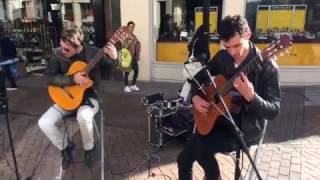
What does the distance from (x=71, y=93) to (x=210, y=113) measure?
1645 mm

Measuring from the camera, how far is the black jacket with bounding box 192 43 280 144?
8.50 feet

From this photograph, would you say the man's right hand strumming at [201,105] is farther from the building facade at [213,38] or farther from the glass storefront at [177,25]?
the glass storefront at [177,25]

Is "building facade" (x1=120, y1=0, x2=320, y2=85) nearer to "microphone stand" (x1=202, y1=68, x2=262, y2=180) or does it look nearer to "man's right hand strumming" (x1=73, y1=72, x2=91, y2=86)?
"man's right hand strumming" (x1=73, y1=72, x2=91, y2=86)

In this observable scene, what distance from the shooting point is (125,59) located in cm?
694

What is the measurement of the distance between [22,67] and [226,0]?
5.18 metres

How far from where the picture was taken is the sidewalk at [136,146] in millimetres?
3818

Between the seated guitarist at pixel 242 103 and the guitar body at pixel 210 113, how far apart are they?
4 centimetres

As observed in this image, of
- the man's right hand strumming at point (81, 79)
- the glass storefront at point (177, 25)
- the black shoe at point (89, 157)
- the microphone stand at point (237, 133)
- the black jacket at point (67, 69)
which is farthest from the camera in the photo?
the glass storefront at point (177, 25)

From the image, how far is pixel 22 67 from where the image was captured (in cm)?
882

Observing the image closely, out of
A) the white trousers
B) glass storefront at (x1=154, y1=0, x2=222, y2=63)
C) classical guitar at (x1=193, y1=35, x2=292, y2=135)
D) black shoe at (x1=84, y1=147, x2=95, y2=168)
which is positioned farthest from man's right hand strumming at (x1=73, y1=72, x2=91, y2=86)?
glass storefront at (x1=154, y1=0, x2=222, y2=63)

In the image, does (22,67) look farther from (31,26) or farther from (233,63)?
(233,63)

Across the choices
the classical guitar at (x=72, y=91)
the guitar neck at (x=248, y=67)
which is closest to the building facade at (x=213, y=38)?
the classical guitar at (x=72, y=91)

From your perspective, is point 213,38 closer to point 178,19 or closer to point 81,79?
point 178,19

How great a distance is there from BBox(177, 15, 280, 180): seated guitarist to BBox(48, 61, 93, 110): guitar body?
1.29 meters
